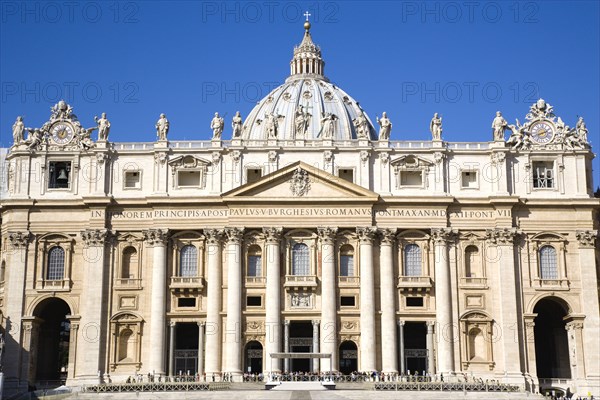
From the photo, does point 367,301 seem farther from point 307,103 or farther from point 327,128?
point 307,103

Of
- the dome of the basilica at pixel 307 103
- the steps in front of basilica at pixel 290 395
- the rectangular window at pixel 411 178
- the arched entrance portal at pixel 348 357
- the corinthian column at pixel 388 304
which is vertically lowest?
the steps in front of basilica at pixel 290 395

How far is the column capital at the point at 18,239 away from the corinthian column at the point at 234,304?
17.2m

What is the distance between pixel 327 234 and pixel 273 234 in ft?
14.8

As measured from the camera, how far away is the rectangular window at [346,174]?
284ft

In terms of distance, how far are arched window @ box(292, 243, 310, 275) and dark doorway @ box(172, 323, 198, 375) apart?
9.78 meters

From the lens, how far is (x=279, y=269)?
84188 mm

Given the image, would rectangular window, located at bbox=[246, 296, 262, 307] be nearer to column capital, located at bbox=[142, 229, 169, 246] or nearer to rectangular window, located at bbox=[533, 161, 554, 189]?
column capital, located at bbox=[142, 229, 169, 246]

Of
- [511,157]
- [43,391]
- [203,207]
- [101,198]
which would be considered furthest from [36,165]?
[511,157]

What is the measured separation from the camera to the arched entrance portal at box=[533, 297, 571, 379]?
86.8 metres

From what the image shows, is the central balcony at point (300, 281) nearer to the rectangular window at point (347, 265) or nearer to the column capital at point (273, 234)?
the rectangular window at point (347, 265)

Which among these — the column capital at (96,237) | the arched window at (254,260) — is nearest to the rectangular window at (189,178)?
the arched window at (254,260)

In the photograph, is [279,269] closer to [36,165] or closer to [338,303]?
[338,303]

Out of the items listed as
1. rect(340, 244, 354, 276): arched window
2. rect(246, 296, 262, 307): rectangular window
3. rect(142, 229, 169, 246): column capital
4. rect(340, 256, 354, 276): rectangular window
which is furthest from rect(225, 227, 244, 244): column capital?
rect(340, 256, 354, 276): rectangular window

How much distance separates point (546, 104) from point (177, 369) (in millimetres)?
39526
